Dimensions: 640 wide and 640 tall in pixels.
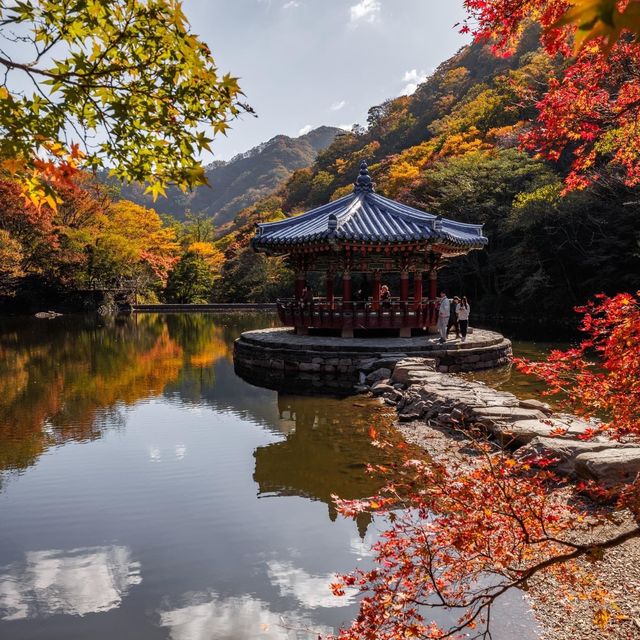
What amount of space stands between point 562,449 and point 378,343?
9.25 meters

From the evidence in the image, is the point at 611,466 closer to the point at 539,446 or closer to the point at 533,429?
the point at 539,446

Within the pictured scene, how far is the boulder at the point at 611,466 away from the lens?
543 centimetres

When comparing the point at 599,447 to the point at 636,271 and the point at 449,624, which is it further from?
the point at 636,271

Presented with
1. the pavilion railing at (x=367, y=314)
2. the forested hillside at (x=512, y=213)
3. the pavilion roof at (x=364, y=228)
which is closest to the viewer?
the pavilion roof at (x=364, y=228)

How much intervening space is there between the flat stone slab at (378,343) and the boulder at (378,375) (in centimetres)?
105

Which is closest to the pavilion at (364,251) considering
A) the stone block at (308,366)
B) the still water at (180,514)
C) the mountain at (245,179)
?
the stone block at (308,366)

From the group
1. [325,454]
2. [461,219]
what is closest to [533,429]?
[325,454]

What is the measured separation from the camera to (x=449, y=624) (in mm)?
4102

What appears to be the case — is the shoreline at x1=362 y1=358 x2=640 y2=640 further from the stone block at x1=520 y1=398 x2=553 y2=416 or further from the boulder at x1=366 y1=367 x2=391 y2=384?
the boulder at x1=366 y1=367 x2=391 y2=384

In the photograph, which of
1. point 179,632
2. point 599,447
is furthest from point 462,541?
point 599,447

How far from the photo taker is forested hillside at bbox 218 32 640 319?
24.7 metres

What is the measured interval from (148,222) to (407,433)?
4155 centimetres

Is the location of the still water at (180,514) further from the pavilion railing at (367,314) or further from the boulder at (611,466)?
the pavilion railing at (367,314)

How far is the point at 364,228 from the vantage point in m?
16.7
